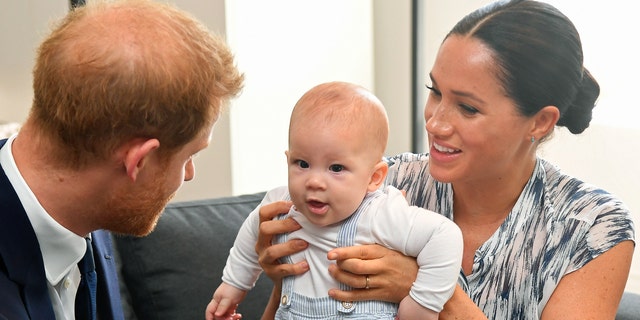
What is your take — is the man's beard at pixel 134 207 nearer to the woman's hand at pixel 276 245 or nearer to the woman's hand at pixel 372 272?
the woman's hand at pixel 276 245

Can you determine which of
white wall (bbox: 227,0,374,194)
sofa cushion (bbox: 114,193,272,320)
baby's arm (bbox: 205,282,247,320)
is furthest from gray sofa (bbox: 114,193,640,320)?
white wall (bbox: 227,0,374,194)

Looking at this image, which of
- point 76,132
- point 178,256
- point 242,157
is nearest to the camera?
point 76,132

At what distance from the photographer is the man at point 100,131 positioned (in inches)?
59.8

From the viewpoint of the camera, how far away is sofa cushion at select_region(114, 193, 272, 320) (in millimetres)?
2549

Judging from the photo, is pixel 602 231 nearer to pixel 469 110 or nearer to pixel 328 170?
pixel 469 110

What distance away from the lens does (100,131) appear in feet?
5.12

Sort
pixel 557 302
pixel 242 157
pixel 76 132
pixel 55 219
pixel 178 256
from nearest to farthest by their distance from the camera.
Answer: pixel 76 132
pixel 55 219
pixel 557 302
pixel 178 256
pixel 242 157

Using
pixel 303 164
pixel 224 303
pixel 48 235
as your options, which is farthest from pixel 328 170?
pixel 48 235

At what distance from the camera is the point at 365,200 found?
175 cm

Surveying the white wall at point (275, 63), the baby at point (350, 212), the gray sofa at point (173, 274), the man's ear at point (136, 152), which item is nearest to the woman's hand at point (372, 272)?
the baby at point (350, 212)

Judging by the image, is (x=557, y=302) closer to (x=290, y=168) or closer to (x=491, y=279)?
(x=491, y=279)

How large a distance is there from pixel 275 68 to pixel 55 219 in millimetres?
2105

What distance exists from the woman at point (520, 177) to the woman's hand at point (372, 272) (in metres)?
0.13


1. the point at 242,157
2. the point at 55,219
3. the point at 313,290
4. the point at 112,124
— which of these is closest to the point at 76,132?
the point at 112,124
